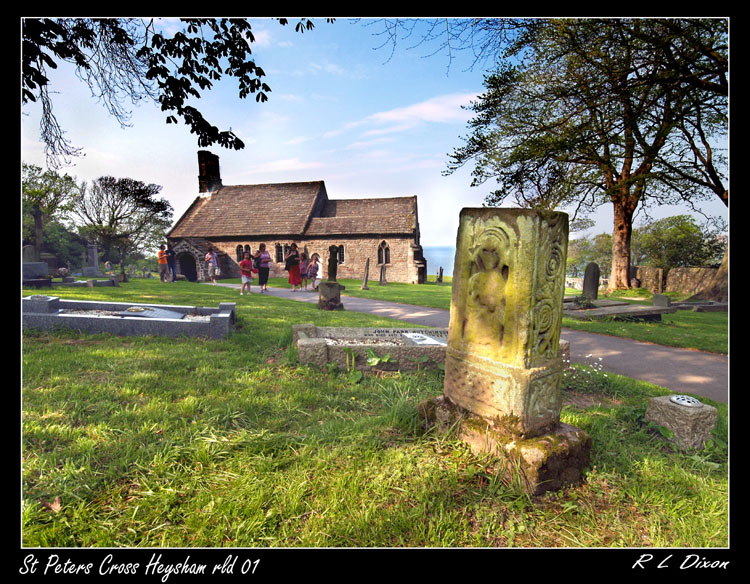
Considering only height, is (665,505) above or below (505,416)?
below

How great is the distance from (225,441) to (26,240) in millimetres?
14688

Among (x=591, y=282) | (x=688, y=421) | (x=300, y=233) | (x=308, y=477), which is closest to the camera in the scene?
(x=308, y=477)

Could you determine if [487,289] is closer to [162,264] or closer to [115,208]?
[115,208]

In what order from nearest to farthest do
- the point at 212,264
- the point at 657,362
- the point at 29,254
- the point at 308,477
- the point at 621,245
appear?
the point at 308,477
the point at 657,362
the point at 29,254
the point at 621,245
the point at 212,264

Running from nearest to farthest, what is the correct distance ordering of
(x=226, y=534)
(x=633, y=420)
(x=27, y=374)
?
(x=226, y=534), (x=633, y=420), (x=27, y=374)

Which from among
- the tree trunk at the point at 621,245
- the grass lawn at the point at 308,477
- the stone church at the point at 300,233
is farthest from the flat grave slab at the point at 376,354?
the stone church at the point at 300,233

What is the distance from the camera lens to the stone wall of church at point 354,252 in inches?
973

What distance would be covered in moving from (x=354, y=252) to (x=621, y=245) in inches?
634

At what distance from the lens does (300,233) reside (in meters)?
24.5

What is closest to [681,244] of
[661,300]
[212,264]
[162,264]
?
[661,300]

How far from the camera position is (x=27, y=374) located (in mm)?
3695

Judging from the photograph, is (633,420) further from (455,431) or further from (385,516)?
(385,516)

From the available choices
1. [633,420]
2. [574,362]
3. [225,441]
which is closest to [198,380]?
[225,441]

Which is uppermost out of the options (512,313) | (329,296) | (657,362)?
(512,313)
